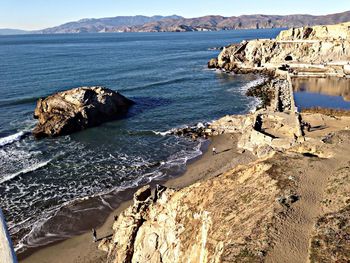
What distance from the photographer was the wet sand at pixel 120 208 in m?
24.3

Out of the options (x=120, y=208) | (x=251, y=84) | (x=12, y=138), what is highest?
(x=251, y=84)

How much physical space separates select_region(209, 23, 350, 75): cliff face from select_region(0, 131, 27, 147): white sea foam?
2288 inches

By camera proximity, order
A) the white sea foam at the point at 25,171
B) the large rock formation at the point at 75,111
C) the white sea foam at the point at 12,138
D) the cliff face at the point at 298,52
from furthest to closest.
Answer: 1. the cliff face at the point at 298,52
2. the large rock formation at the point at 75,111
3. the white sea foam at the point at 12,138
4. the white sea foam at the point at 25,171

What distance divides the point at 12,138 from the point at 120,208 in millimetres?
24469

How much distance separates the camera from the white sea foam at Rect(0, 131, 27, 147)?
4503 cm

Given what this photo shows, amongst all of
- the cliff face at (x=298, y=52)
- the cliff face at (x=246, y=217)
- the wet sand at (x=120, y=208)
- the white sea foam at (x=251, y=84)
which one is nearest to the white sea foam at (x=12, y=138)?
the wet sand at (x=120, y=208)

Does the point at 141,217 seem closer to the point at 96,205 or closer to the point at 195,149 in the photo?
the point at 96,205

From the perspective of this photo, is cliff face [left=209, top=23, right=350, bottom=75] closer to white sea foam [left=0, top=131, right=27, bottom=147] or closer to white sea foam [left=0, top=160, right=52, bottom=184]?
white sea foam [left=0, top=131, right=27, bottom=147]

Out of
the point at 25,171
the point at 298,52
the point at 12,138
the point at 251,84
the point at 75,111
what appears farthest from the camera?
the point at 298,52

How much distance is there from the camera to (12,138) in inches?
1821

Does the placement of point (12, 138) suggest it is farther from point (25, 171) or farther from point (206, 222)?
point (206, 222)

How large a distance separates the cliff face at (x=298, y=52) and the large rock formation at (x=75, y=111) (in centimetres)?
4535

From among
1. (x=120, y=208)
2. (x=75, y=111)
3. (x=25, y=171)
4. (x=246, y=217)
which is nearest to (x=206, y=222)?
(x=246, y=217)

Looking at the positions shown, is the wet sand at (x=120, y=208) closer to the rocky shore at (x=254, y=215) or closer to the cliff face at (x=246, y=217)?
the rocky shore at (x=254, y=215)
